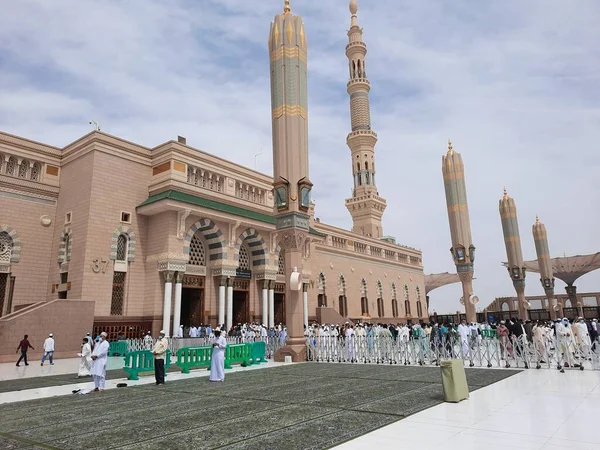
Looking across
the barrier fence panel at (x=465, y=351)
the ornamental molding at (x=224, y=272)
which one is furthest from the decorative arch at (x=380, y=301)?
the barrier fence panel at (x=465, y=351)

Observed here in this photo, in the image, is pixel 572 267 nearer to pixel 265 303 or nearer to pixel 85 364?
pixel 265 303

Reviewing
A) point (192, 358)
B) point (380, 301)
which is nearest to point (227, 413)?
point (192, 358)

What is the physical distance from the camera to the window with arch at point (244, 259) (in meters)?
26.4

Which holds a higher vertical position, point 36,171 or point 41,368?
point 36,171

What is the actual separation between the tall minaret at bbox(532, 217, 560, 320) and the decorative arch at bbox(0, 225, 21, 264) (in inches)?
1654

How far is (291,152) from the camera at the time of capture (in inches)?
659

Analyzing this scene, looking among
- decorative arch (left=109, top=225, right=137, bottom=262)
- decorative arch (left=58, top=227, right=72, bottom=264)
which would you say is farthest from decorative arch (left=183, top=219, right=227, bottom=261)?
decorative arch (left=58, top=227, right=72, bottom=264)

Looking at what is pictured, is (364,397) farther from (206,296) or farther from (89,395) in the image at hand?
(206,296)

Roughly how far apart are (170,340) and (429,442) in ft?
53.0

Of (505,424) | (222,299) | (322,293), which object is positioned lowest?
(505,424)

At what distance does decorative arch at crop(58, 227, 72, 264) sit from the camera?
20688 mm

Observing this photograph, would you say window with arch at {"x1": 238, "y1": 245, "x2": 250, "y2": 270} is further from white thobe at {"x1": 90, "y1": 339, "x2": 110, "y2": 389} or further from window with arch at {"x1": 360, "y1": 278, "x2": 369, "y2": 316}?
window with arch at {"x1": 360, "y1": 278, "x2": 369, "y2": 316}

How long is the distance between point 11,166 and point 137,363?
1496 centimetres

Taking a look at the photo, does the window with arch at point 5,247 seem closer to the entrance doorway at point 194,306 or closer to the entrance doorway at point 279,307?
the entrance doorway at point 194,306
